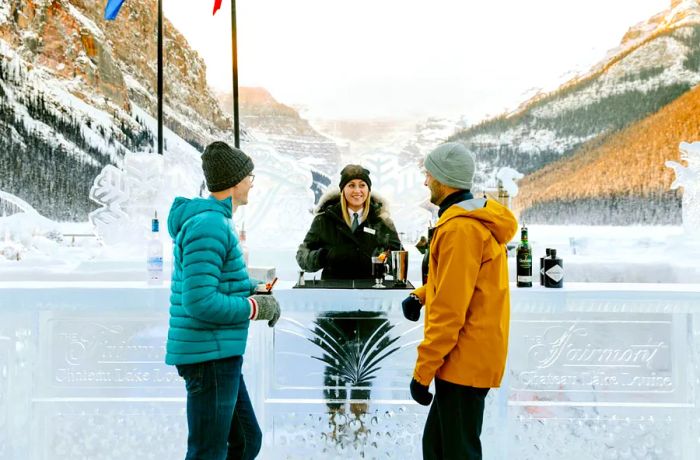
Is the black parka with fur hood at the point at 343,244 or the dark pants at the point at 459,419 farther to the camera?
the black parka with fur hood at the point at 343,244

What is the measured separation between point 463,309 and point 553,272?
37.3 inches

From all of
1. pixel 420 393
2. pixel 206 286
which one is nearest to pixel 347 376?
pixel 420 393

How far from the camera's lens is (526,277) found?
7.00 ft

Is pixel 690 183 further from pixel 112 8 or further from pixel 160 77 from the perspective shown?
pixel 112 8

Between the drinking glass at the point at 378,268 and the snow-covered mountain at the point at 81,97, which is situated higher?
the snow-covered mountain at the point at 81,97

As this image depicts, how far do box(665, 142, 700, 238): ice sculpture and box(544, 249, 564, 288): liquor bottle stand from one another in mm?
1472

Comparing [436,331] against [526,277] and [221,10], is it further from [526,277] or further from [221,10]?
[221,10]

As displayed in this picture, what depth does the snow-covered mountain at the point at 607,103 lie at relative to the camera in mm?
3283

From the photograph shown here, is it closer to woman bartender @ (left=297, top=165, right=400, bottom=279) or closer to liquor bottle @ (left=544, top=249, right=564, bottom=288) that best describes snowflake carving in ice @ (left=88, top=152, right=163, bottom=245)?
woman bartender @ (left=297, top=165, right=400, bottom=279)

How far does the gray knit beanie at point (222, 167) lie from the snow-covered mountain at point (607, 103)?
2175mm

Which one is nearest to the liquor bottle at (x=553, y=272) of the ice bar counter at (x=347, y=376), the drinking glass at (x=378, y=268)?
the ice bar counter at (x=347, y=376)

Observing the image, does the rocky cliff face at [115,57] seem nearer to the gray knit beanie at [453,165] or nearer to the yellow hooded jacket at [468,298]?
the gray knit beanie at [453,165]

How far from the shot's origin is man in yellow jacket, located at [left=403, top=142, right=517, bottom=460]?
1369 mm

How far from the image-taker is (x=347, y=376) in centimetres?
210
